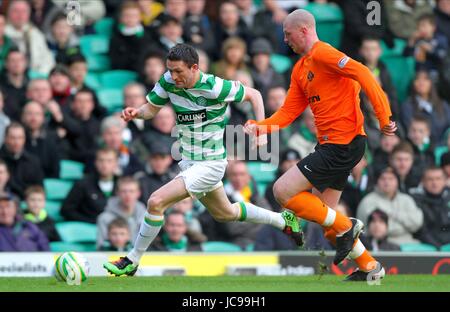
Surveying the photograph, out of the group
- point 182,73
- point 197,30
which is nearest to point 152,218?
point 182,73

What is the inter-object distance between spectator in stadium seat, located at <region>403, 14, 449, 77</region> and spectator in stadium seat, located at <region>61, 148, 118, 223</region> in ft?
18.9

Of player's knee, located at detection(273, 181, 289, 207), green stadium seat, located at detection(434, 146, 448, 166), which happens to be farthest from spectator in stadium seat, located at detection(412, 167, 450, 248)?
player's knee, located at detection(273, 181, 289, 207)

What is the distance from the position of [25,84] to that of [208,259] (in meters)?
4.32

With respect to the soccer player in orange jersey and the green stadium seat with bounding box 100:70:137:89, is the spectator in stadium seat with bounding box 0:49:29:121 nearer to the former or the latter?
the green stadium seat with bounding box 100:70:137:89

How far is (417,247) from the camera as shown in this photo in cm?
1588

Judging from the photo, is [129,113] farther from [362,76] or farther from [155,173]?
[155,173]

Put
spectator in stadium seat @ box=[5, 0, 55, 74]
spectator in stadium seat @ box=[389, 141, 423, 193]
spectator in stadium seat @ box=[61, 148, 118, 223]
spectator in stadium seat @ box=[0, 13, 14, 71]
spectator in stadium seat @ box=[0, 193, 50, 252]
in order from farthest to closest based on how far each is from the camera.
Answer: spectator in stadium seat @ box=[5, 0, 55, 74], spectator in stadium seat @ box=[0, 13, 14, 71], spectator in stadium seat @ box=[389, 141, 423, 193], spectator in stadium seat @ box=[61, 148, 118, 223], spectator in stadium seat @ box=[0, 193, 50, 252]

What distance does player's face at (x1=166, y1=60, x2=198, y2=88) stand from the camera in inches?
444

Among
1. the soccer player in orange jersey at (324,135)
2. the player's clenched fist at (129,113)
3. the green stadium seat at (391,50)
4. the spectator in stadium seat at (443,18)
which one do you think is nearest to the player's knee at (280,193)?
the soccer player in orange jersey at (324,135)

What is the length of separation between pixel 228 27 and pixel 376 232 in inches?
180

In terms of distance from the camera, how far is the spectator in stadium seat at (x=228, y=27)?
18.3m

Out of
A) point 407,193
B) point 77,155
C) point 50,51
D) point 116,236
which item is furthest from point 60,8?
point 407,193

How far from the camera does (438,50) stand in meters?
19.1
